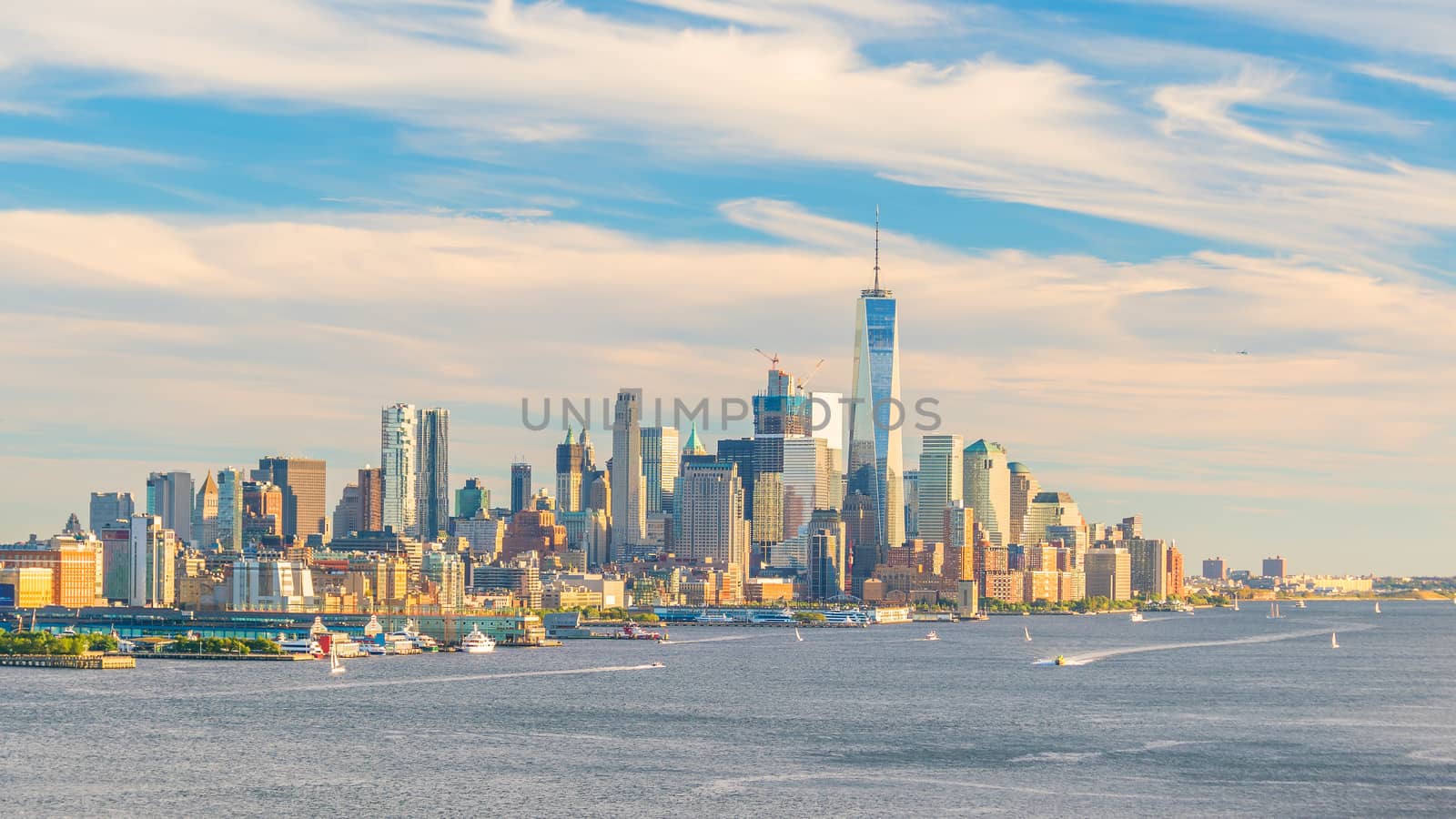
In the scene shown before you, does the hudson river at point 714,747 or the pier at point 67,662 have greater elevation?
the hudson river at point 714,747

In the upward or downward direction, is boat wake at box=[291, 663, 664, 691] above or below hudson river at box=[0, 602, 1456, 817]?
below

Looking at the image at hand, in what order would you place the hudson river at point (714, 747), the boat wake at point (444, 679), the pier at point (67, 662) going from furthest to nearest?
1. the pier at point (67, 662)
2. the boat wake at point (444, 679)
3. the hudson river at point (714, 747)

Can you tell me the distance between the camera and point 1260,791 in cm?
10188

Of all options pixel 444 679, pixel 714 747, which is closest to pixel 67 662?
pixel 444 679

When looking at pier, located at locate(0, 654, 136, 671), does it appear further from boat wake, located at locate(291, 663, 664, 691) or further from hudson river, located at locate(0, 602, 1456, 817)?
boat wake, located at locate(291, 663, 664, 691)

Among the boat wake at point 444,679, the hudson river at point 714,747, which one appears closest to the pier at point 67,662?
the hudson river at point 714,747

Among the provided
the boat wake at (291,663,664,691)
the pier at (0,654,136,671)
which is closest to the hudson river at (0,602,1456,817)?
the boat wake at (291,663,664,691)

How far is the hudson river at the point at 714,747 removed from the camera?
98.4 metres

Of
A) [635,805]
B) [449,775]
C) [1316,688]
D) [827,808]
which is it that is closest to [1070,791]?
[827,808]

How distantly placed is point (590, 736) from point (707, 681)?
55681 millimetres

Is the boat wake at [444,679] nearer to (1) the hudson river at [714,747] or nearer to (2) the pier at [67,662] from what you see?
(1) the hudson river at [714,747]

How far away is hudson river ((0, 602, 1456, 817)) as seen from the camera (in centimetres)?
9838

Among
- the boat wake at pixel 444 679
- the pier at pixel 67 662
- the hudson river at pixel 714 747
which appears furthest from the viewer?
the pier at pixel 67 662

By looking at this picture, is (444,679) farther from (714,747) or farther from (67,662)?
(714,747)
